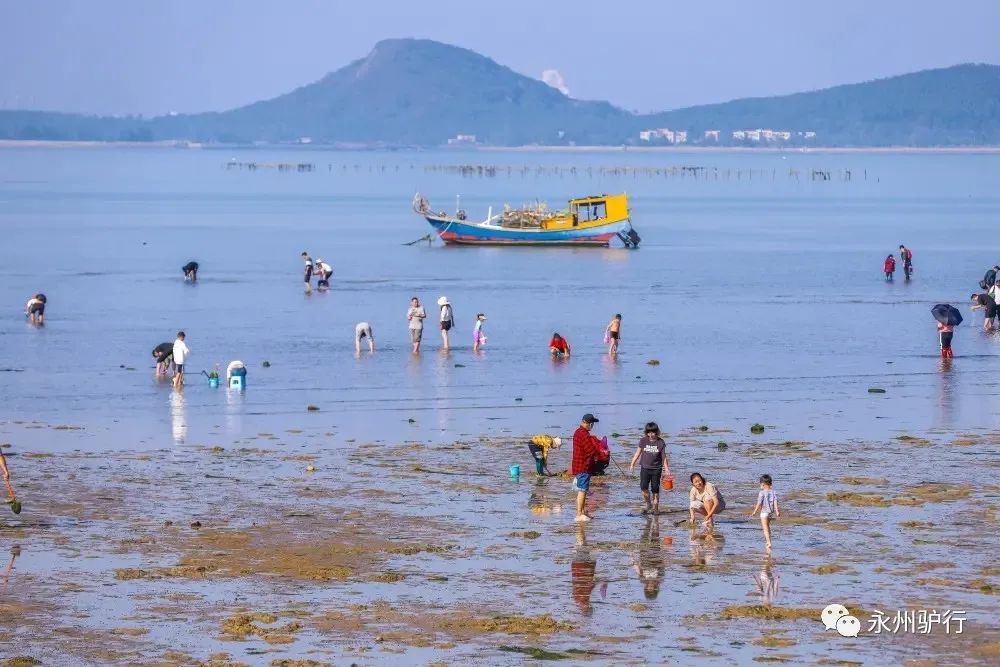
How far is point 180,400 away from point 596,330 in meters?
18.7

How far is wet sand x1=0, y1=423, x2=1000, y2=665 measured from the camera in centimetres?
1714

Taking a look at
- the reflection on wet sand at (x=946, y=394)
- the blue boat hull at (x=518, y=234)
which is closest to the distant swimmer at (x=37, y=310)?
the reflection on wet sand at (x=946, y=394)

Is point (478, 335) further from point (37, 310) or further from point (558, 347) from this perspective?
point (37, 310)

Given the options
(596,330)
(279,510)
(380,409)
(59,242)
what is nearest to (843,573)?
(279,510)

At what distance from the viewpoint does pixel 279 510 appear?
76.8 feet

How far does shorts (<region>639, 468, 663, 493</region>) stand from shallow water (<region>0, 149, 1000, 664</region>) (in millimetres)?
551

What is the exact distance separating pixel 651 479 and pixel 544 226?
65677mm

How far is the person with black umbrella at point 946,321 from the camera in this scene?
4088 centimetres

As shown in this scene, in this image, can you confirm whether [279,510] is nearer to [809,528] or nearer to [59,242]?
[809,528]

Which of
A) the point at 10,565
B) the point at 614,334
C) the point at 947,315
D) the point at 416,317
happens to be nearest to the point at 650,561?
the point at 10,565

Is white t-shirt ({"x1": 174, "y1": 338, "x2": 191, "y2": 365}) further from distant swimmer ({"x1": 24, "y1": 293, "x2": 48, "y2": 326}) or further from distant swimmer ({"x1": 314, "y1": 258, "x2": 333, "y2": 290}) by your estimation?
distant swimmer ({"x1": 314, "y1": 258, "x2": 333, "y2": 290})

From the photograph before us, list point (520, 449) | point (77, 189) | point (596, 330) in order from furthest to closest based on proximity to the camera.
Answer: point (77, 189) → point (596, 330) → point (520, 449)

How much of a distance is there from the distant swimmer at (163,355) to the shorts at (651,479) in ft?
56.2

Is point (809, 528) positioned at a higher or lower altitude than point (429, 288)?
lower
